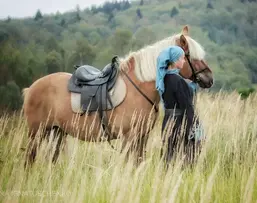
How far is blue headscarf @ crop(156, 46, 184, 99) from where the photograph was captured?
4219 mm

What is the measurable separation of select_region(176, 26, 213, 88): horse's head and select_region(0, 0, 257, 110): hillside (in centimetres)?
21

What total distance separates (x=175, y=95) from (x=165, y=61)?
37cm

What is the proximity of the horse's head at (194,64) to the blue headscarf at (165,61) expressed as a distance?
→ 1.54 ft

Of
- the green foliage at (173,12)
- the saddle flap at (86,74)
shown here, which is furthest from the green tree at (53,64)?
the green foliage at (173,12)

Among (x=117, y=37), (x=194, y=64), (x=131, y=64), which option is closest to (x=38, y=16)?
(x=117, y=37)

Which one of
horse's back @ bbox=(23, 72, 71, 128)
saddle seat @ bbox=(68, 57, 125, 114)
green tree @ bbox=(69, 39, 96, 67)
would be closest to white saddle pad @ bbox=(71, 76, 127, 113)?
saddle seat @ bbox=(68, 57, 125, 114)

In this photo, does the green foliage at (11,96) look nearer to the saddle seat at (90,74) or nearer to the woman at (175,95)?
the saddle seat at (90,74)

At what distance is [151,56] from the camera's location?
15.6 feet

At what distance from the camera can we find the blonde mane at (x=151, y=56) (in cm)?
471

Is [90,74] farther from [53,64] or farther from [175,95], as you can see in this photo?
[53,64]

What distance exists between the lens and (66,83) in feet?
17.4

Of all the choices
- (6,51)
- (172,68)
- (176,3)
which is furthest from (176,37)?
(176,3)

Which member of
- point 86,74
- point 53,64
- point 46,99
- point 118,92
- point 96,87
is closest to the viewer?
point 118,92

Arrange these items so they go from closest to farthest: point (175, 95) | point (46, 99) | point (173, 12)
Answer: point (175, 95) < point (46, 99) < point (173, 12)
